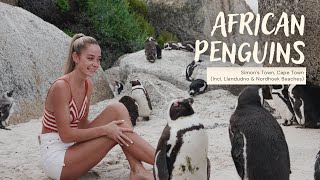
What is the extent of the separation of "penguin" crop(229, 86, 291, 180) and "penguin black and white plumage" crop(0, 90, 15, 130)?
336 cm

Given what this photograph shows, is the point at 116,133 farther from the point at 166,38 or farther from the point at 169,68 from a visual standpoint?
the point at 166,38

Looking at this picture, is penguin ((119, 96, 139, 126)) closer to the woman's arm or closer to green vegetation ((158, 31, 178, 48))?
the woman's arm

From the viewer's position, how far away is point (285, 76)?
7.06 meters

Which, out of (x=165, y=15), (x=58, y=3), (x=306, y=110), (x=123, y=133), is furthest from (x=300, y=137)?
(x=165, y=15)

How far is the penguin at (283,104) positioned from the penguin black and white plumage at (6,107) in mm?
2738

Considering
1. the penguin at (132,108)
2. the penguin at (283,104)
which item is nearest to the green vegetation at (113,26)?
the penguin at (132,108)

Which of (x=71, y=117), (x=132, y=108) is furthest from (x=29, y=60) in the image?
(x=71, y=117)

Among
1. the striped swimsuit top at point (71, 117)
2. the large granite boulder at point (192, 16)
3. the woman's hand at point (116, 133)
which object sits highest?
the large granite boulder at point (192, 16)

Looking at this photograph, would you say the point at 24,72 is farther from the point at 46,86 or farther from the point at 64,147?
the point at 64,147

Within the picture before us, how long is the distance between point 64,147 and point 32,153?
966mm

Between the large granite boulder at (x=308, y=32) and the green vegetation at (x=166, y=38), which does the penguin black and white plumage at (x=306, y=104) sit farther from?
the green vegetation at (x=166, y=38)

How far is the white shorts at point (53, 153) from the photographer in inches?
151

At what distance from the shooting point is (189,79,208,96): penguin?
8.17 meters

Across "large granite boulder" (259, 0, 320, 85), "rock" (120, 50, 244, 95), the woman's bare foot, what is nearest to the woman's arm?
the woman's bare foot
